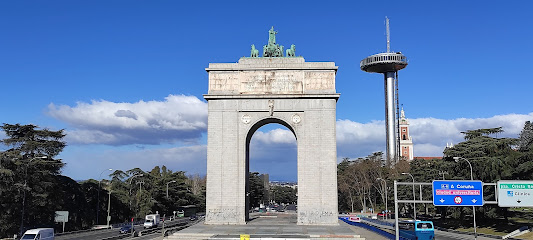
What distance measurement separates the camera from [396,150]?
157375 millimetres

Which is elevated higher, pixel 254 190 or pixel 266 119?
pixel 266 119

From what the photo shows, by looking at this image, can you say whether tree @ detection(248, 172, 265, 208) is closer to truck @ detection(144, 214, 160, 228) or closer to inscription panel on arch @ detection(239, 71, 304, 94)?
truck @ detection(144, 214, 160, 228)

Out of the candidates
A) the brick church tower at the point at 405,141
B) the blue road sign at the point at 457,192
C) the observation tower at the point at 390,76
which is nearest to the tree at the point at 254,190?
the observation tower at the point at 390,76

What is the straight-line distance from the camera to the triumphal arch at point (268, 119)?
50125 mm

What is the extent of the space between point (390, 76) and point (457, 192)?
13536cm

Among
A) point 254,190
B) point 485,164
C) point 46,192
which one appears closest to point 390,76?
point 254,190

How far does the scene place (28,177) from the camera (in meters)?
48.0

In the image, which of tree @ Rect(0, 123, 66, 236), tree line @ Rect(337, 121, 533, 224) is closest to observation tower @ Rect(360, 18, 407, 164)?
tree line @ Rect(337, 121, 533, 224)

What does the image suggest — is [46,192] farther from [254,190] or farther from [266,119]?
[254,190]

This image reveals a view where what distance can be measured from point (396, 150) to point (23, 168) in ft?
427

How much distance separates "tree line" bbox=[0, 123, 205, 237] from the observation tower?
98.7 m

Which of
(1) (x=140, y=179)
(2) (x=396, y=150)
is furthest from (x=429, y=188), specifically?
(2) (x=396, y=150)

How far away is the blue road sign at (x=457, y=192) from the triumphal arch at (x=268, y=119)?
747 inches

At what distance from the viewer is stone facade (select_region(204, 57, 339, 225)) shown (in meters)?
50.2
